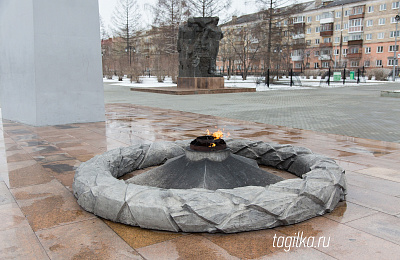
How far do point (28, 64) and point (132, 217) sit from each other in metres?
7.11

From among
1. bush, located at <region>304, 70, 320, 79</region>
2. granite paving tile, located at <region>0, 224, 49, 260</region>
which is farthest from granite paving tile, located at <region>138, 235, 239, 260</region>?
bush, located at <region>304, 70, 320, 79</region>

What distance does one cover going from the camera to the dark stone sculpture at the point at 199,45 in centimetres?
2289

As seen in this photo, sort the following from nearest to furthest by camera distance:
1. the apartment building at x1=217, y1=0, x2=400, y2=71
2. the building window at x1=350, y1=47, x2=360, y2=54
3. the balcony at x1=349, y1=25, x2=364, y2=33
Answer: the apartment building at x1=217, y1=0, x2=400, y2=71 → the balcony at x1=349, y1=25, x2=364, y2=33 → the building window at x1=350, y1=47, x2=360, y2=54

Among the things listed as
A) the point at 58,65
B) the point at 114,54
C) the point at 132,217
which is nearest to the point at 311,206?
the point at 132,217

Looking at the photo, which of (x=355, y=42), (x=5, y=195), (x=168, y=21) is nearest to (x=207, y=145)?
(x=5, y=195)

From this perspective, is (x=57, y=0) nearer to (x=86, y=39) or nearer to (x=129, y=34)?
(x=86, y=39)

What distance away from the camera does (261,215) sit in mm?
2908

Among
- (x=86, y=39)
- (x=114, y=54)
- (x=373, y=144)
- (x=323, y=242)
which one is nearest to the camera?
(x=323, y=242)

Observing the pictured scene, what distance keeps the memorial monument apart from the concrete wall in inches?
543

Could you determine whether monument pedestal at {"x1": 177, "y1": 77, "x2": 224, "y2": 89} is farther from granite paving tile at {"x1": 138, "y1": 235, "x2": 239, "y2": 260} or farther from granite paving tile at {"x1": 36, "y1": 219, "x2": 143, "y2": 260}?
granite paving tile at {"x1": 138, "y1": 235, "x2": 239, "y2": 260}

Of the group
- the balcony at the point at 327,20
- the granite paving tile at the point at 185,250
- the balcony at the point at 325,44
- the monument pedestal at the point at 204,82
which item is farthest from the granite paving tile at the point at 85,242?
the balcony at the point at 327,20

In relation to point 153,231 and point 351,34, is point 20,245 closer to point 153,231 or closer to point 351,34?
point 153,231

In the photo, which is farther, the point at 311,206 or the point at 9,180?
the point at 9,180

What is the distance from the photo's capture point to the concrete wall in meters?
8.50
